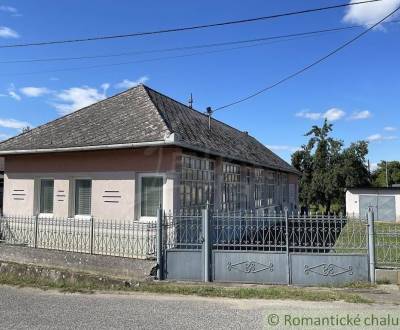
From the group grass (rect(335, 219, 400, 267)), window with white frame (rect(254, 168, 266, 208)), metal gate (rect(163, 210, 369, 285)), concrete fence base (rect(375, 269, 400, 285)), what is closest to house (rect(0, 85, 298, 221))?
metal gate (rect(163, 210, 369, 285))

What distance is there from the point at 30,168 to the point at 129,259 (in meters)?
5.64

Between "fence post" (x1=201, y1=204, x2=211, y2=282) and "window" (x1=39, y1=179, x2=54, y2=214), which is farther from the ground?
"window" (x1=39, y1=179, x2=54, y2=214)

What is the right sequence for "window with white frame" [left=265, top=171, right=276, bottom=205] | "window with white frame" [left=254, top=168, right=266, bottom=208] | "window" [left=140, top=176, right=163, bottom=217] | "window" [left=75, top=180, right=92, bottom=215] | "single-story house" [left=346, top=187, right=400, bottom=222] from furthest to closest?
"single-story house" [left=346, top=187, right=400, bottom=222] < "window with white frame" [left=265, top=171, right=276, bottom=205] < "window with white frame" [left=254, top=168, right=266, bottom=208] < "window" [left=75, top=180, right=92, bottom=215] < "window" [left=140, top=176, right=163, bottom=217]

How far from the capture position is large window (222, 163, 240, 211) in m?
15.3

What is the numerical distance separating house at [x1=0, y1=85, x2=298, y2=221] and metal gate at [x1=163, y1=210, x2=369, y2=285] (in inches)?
69.5

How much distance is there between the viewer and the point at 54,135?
43.9 ft

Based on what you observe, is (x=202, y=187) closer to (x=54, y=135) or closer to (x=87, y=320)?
(x=54, y=135)

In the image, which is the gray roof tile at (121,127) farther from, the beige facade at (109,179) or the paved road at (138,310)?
the paved road at (138,310)

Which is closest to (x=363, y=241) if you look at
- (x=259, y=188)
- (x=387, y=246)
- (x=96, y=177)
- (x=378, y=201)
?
(x=387, y=246)

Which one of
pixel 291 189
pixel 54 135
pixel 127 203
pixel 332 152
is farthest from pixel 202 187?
pixel 332 152

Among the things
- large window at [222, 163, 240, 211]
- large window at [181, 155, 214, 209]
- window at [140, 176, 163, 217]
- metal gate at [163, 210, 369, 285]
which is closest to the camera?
metal gate at [163, 210, 369, 285]

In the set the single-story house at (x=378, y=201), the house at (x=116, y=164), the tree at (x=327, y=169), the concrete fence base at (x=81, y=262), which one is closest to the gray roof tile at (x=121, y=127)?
the house at (x=116, y=164)

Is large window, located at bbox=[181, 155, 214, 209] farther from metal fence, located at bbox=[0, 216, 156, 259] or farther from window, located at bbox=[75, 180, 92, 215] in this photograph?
window, located at bbox=[75, 180, 92, 215]

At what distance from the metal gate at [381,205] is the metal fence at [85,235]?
22.5 m
